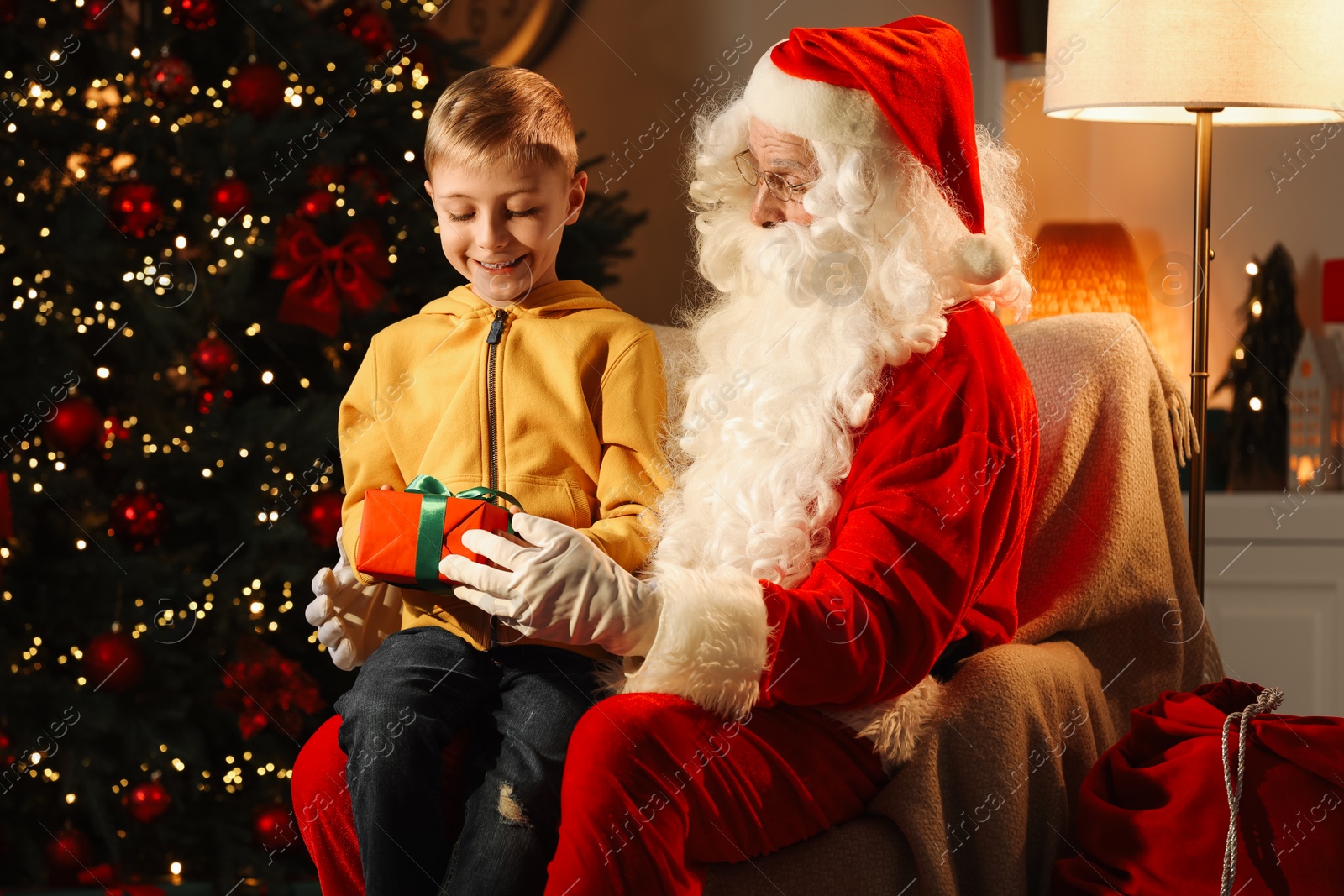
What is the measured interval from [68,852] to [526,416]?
1.59m

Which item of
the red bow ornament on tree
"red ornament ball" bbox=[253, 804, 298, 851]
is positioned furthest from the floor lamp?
"red ornament ball" bbox=[253, 804, 298, 851]

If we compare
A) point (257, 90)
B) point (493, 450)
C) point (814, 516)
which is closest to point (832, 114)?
point (814, 516)

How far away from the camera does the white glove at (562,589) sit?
4.21 feet

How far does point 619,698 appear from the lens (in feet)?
4.38

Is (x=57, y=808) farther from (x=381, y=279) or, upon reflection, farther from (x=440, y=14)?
(x=440, y=14)

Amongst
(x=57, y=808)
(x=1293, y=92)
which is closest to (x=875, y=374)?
(x=1293, y=92)

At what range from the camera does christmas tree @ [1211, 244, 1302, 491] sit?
3.14 m

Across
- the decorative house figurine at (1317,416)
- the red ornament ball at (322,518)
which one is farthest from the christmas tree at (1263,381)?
the red ornament ball at (322,518)

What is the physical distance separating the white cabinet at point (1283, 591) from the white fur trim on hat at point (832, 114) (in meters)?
2.05

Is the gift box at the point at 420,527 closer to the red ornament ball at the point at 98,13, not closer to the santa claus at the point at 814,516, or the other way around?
the santa claus at the point at 814,516

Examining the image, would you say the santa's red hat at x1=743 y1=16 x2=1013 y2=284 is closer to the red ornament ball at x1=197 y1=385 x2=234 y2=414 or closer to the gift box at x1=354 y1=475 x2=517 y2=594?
the gift box at x1=354 y1=475 x2=517 y2=594

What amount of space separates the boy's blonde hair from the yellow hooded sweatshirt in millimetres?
194

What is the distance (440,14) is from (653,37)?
61 cm

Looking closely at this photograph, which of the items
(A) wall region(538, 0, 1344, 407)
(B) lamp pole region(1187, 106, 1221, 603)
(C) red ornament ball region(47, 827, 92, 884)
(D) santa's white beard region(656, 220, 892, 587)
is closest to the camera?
(D) santa's white beard region(656, 220, 892, 587)
